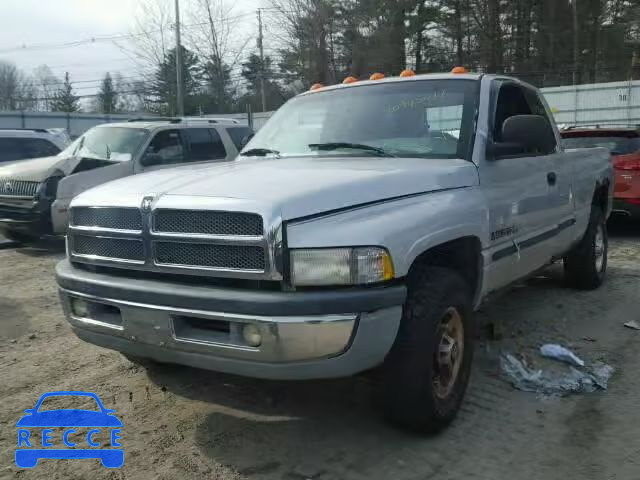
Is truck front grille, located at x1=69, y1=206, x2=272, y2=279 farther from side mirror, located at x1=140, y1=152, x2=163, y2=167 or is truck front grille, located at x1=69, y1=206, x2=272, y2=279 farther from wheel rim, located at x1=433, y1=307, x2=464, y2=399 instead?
side mirror, located at x1=140, y1=152, x2=163, y2=167

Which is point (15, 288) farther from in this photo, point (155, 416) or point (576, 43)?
point (576, 43)

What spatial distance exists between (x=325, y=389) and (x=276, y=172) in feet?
4.68

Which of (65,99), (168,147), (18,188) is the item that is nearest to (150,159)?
(168,147)

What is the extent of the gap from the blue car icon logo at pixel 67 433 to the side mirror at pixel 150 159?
6.01 m

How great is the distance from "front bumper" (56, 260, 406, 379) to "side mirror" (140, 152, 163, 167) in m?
6.64

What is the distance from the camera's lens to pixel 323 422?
336 cm

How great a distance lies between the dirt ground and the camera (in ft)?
9.50

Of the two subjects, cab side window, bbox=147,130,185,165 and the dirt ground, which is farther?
cab side window, bbox=147,130,185,165

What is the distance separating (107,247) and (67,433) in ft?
3.40

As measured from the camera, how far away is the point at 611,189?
6.42 m

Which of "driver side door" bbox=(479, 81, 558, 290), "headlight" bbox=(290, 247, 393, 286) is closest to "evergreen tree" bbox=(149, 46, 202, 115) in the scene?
"driver side door" bbox=(479, 81, 558, 290)

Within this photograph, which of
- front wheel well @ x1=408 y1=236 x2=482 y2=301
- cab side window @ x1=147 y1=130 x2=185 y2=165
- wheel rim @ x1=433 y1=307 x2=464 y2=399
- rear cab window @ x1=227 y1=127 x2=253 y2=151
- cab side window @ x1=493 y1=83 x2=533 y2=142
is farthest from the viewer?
rear cab window @ x1=227 y1=127 x2=253 y2=151

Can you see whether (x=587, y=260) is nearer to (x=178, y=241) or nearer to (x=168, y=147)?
(x=178, y=241)

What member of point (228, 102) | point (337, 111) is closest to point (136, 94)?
point (228, 102)
